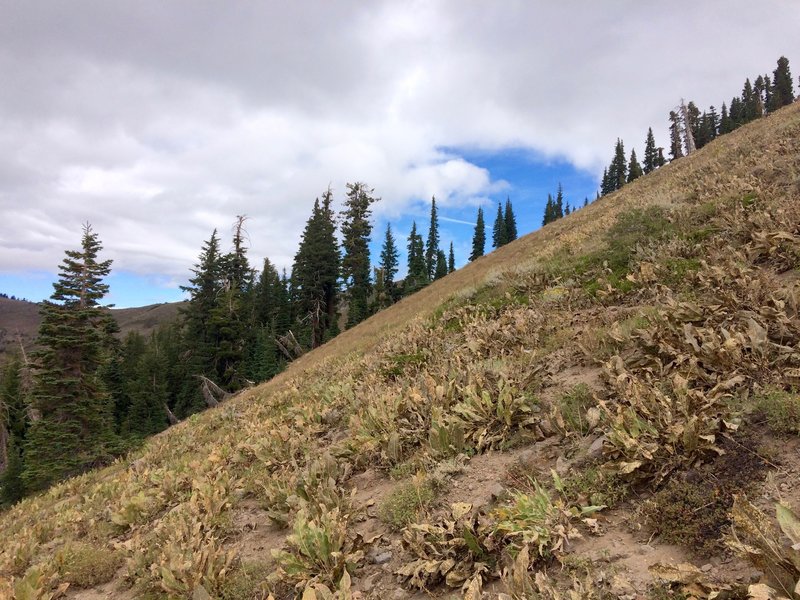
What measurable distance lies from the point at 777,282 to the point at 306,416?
28.1 feet

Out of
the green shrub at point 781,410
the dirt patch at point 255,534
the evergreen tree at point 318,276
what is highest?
the evergreen tree at point 318,276

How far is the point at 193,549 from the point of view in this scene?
5105 millimetres

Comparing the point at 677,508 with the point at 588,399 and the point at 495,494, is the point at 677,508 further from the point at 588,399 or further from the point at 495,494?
the point at 588,399

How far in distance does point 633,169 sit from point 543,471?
9220cm

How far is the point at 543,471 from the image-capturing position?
4.38 meters

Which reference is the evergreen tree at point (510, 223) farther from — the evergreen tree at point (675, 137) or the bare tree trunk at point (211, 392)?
the bare tree trunk at point (211, 392)

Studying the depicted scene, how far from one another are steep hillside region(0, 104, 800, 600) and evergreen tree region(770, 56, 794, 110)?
285 ft

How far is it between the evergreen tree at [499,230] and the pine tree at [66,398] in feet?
238

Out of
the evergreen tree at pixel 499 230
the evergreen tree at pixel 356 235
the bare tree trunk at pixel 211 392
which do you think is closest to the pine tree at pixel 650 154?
the evergreen tree at pixel 499 230

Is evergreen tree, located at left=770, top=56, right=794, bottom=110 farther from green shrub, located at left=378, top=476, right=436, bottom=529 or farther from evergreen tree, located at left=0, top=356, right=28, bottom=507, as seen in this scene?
evergreen tree, located at left=0, top=356, right=28, bottom=507

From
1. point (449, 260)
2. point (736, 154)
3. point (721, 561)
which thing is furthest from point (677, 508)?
point (449, 260)

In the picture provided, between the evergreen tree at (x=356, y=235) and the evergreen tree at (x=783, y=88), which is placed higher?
the evergreen tree at (x=783, y=88)

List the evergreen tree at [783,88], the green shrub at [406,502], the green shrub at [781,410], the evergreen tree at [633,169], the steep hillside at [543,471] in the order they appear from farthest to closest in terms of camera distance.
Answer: the evergreen tree at [633,169] < the evergreen tree at [783,88] < the green shrub at [406,502] < the green shrub at [781,410] < the steep hillside at [543,471]

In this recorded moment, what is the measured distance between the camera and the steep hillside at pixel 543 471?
123 inches
